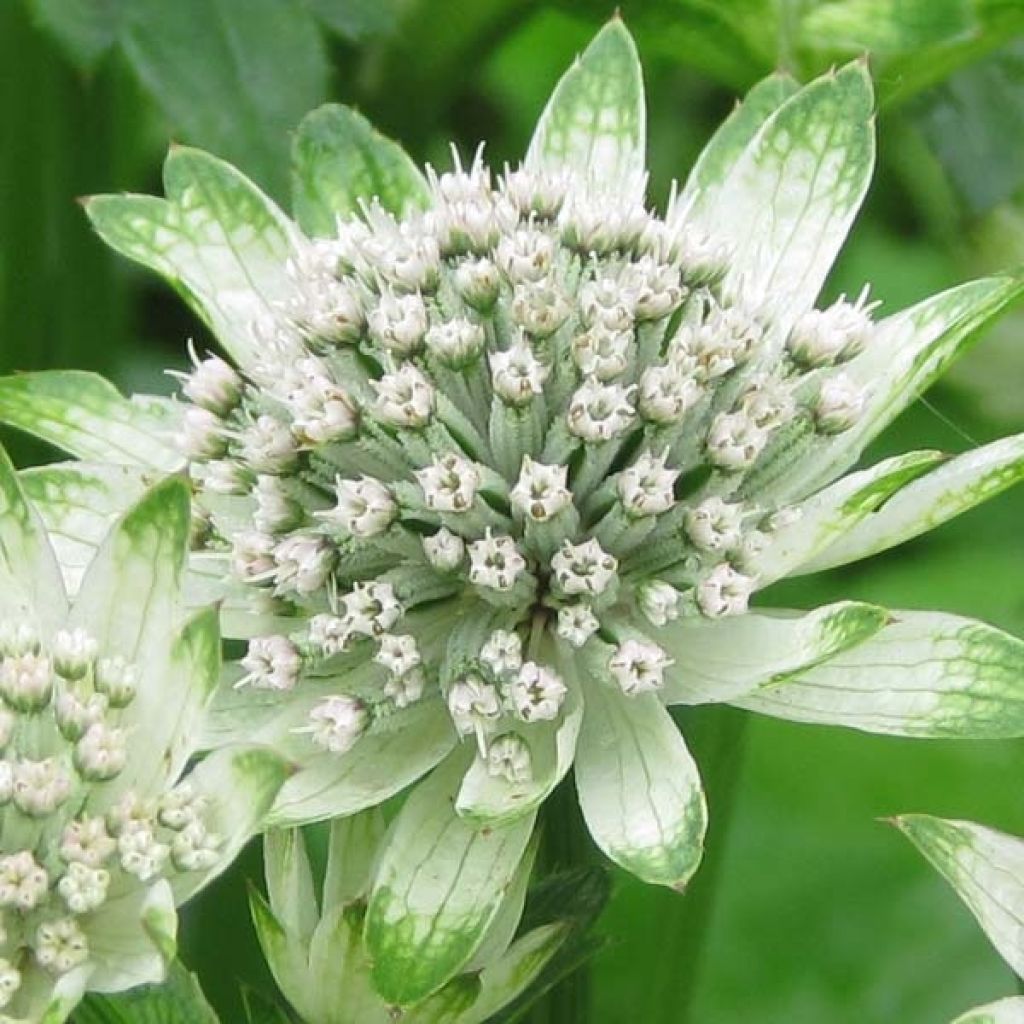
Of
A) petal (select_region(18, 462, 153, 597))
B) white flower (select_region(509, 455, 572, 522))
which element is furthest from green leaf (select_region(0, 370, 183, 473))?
white flower (select_region(509, 455, 572, 522))

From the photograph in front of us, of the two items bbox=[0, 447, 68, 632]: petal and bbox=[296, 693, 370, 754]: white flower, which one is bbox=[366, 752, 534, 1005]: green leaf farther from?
bbox=[0, 447, 68, 632]: petal

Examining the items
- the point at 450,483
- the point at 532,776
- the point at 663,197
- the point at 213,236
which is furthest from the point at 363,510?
the point at 663,197

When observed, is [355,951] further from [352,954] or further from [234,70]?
[234,70]

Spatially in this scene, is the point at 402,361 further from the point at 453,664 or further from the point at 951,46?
the point at 951,46

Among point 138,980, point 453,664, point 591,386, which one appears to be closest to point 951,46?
point 591,386

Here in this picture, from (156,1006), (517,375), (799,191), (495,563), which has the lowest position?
(156,1006)
